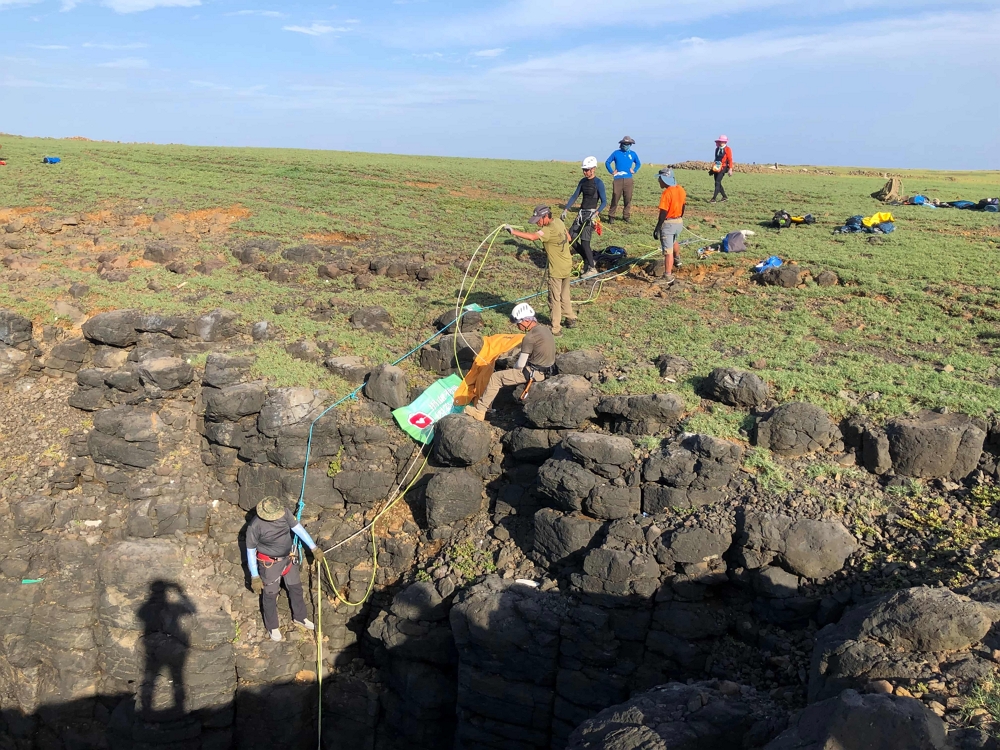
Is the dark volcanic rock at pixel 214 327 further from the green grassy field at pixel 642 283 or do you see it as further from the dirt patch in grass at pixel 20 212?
the dirt patch in grass at pixel 20 212

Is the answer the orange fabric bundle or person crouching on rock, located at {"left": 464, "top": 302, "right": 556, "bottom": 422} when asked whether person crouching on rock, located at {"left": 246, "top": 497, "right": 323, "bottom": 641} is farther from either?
the orange fabric bundle

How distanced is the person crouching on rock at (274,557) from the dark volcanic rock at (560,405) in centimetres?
310

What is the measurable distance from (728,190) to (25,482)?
18.0 m

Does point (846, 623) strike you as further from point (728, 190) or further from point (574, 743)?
point (728, 190)

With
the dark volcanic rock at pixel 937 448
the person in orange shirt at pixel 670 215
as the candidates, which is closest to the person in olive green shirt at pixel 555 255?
the person in orange shirt at pixel 670 215

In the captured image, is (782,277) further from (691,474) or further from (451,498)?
(451,498)

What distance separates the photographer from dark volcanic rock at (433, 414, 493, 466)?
8953 millimetres

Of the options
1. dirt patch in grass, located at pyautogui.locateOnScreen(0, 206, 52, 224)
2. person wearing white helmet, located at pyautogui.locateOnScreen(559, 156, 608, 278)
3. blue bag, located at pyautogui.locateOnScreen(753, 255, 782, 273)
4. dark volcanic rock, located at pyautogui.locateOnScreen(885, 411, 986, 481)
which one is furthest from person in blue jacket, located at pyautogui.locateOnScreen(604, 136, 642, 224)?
dirt patch in grass, located at pyautogui.locateOnScreen(0, 206, 52, 224)

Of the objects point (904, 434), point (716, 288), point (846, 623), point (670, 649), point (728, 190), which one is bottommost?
point (670, 649)

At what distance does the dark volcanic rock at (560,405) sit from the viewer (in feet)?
28.8

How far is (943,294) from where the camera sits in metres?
11.4

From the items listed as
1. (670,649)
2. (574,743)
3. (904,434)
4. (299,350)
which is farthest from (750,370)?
(299,350)

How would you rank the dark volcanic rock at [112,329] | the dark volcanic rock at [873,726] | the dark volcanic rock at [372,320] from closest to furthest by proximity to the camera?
1. the dark volcanic rock at [873,726]
2. the dark volcanic rock at [112,329]
3. the dark volcanic rock at [372,320]

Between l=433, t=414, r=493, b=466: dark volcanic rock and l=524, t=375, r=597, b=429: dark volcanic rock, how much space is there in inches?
25.4
